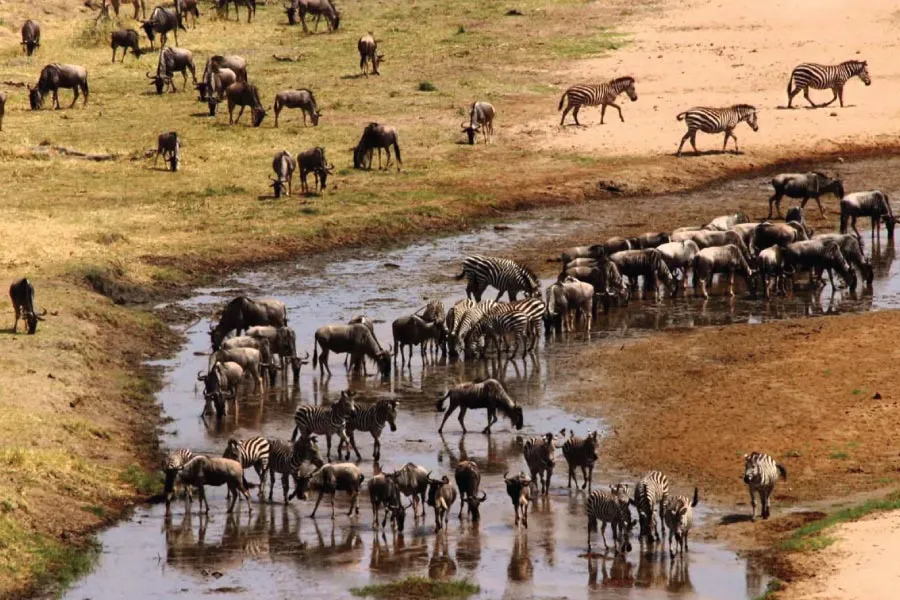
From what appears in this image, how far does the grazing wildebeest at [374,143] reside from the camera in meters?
39.9

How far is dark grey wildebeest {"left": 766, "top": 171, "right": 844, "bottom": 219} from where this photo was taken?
3778cm

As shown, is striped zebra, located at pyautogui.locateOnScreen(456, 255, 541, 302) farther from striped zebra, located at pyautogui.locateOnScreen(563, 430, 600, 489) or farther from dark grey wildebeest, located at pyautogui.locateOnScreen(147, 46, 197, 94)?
dark grey wildebeest, located at pyautogui.locateOnScreen(147, 46, 197, 94)

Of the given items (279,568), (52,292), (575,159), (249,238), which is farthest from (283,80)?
(279,568)

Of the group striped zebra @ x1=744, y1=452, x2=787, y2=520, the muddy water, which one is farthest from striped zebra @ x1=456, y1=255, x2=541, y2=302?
striped zebra @ x1=744, y1=452, x2=787, y2=520

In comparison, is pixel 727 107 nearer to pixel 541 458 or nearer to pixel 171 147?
pixel 171 147

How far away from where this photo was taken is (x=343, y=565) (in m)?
18.6

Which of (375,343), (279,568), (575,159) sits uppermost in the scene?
(575,159)

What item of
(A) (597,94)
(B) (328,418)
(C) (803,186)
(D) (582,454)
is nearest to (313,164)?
(A) (597,94)

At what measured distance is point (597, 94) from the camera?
148 ft

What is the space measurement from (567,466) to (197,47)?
114 ft

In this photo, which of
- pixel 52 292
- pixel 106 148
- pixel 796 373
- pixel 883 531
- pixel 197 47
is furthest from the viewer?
pixel 197 47

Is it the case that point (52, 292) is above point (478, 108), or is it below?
below

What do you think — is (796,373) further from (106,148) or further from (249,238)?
(106,148)

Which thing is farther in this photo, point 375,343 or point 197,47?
point 197,47
